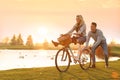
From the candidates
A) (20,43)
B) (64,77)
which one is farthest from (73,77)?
(20,43)

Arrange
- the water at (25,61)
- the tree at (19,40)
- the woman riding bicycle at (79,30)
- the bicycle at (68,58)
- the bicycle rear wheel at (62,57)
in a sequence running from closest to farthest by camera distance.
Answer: the bicycle rear wheel at (62,57) < the bicycle at (68,58) < the woman riding bicycle at (79,30) < the water at (25,61) < the tree at (19,40)

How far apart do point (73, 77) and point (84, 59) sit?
3.02 metres

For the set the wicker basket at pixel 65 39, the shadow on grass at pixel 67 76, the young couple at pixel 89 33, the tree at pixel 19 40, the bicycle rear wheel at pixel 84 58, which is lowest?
the shadow on grass at pixel 67 76

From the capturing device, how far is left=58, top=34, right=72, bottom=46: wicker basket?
1812 cm

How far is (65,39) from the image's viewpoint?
59.5 feet

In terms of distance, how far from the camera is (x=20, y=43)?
180m

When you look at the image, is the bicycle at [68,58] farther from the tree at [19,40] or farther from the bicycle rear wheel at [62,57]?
the tree at [19,40]

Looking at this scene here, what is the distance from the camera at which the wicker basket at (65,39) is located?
18.1 meters

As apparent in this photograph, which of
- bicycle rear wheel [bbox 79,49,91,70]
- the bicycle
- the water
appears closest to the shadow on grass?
the bicycle

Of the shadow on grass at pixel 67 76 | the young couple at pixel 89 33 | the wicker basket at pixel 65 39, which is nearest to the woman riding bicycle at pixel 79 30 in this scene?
the young couple at pixel 89 33

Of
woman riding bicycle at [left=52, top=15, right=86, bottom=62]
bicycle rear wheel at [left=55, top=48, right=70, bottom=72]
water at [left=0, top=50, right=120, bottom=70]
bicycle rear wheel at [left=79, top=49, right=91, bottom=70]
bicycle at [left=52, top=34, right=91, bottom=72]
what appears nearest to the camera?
bicycle rear wheel at [left=55, top=48, right=70, bottom=72]

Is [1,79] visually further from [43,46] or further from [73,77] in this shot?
[43,46]

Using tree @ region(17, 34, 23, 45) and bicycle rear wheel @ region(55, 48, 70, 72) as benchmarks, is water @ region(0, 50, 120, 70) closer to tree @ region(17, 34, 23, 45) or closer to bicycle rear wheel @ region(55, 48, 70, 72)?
bicycle rear wheel @ region(55, 48, 70, 72)

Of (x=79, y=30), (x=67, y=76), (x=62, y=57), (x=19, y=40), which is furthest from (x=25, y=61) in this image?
(x=19, y=40)
